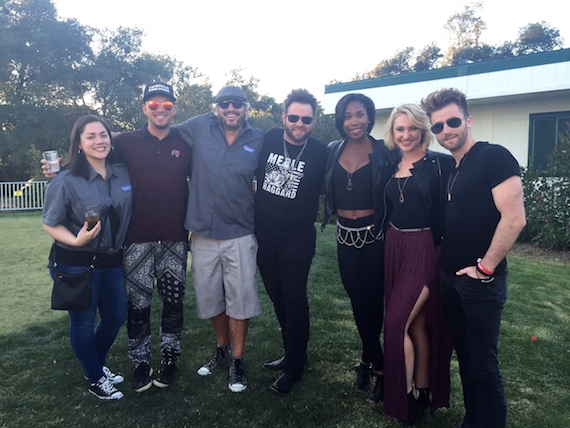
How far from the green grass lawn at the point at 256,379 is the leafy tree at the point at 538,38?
3087 cm

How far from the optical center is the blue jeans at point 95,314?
328cm

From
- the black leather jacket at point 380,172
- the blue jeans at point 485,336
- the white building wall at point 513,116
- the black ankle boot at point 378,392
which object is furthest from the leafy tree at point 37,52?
the blue jeans at point 485,336

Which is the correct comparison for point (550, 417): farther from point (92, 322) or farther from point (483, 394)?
point (92, 322)

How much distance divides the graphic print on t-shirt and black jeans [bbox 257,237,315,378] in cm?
38

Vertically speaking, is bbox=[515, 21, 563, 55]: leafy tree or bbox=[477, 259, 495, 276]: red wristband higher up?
bbox=[515, 21, 563, 55]: leafy tree

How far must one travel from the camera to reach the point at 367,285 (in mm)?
3418

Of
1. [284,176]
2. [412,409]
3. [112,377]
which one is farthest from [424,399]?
[112,377]

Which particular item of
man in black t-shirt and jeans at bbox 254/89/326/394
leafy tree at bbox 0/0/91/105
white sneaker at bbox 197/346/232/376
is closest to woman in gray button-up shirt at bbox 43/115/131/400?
white sneaker at bbox 197/346/232/376

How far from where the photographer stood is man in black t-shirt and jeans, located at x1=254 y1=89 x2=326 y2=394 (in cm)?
355

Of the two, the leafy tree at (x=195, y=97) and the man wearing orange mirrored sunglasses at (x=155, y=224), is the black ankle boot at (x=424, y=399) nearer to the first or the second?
the man wearing orange mirrored sunglasses at (x=155, y=224)

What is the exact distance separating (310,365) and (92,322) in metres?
1.77

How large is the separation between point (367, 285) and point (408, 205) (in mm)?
722

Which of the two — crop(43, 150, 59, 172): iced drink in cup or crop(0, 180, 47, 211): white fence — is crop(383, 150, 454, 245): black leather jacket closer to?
crop(43, 150, 59, 172): iced drink in cup

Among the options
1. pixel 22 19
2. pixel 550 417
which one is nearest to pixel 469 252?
pixel 550 417
